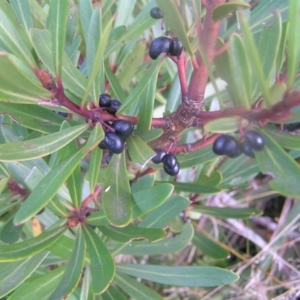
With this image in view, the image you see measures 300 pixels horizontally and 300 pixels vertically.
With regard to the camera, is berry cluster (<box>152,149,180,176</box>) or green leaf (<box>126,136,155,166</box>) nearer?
green leaf (<box>126,136,155,166</box>)

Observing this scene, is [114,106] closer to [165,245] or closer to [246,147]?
[246,147]

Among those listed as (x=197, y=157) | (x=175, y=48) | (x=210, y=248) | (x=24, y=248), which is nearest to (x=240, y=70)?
(x=175, y=48)

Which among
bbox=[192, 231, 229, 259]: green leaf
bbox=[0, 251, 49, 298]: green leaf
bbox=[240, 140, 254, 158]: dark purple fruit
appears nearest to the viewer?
bbox=[240, 140, 254, 158]: dark purple fruit

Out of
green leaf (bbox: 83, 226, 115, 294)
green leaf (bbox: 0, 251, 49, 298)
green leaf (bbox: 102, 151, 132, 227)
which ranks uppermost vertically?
green leaf (bbox: 102, 151, 132, 227)

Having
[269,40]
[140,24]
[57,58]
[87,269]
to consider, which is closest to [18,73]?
[57,58]

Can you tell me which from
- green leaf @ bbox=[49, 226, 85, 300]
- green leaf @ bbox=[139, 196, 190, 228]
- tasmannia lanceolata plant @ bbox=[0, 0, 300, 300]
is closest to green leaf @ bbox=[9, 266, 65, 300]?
tasmannia lanceolata plant @ bbox=[0, 0, 300, 300]

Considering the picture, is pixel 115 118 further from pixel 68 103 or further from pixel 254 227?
pixel 254 227

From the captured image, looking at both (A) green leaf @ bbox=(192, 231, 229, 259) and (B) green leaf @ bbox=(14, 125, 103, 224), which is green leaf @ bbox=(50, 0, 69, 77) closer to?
(B) green leaf @ bbox=(14, 125, 103, 224)
